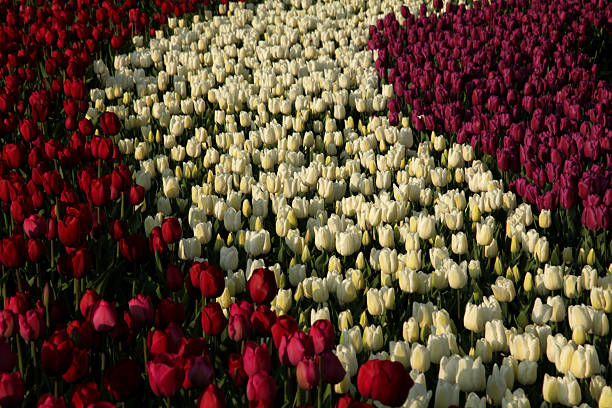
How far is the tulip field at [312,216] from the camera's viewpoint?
2785 millimetres

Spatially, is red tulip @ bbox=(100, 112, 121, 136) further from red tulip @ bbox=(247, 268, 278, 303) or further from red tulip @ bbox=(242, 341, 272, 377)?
red tulip @ bbox=(242, 341, 272, 377)

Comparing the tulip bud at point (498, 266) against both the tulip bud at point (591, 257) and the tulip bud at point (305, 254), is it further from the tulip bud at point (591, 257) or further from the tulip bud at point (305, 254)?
the tulip bud at point (305, 254)

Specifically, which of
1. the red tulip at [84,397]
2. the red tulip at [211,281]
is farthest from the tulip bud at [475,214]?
the red tulip at [84,397]

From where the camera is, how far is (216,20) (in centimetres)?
977

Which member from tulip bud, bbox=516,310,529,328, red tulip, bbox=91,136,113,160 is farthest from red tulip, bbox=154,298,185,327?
red tulip, bbox=91,136,113,160

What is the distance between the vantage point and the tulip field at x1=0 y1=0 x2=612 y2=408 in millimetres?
2785

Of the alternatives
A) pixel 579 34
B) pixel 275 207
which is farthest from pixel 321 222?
pixel 579 34

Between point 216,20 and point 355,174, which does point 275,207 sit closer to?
point 355,174

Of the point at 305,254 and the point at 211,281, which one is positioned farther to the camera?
the point at 305,254

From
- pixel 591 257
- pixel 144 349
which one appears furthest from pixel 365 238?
pixel 144 349

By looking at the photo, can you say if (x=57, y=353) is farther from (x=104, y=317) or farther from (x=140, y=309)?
(x=140, y=309)

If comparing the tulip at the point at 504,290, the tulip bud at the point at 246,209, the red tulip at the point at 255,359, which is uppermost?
the red tulip at the point at 255,359

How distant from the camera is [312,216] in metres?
4.73

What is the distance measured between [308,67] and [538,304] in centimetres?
499
